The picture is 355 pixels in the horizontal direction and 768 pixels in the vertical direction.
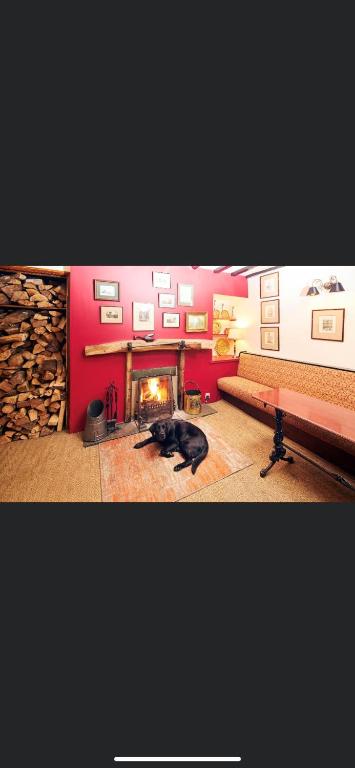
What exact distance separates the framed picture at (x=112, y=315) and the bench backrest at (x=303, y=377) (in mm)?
2839

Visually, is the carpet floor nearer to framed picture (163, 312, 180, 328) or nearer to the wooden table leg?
the wooden table leg

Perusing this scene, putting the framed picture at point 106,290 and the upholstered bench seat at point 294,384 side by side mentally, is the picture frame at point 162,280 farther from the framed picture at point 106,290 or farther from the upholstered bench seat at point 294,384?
the upholstered bench seat at point 294,384

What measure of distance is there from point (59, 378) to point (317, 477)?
3.85m

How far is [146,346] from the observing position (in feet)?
13.7

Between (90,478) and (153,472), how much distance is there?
73cm

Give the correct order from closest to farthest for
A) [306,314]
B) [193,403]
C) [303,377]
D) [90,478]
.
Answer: [90,478] < [303,377] < [306,314] < [193,403]

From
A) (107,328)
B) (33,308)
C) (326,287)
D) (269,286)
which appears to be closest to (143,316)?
(107,328)

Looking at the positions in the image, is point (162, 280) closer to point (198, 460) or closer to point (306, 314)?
point (306, 314)

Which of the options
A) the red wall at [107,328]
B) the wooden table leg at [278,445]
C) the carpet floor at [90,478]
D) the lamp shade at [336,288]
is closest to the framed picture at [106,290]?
the red wall at [107,328]

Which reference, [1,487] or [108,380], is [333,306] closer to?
[108,380]

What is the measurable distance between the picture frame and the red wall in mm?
74

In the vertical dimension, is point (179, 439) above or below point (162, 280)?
below
